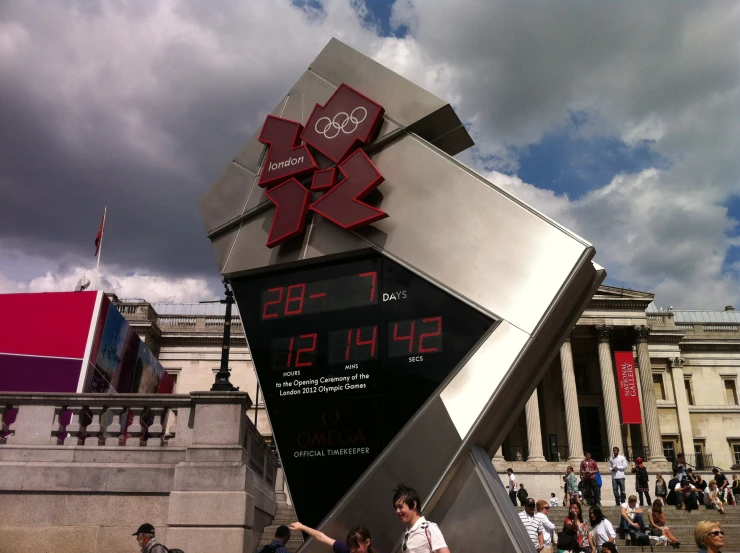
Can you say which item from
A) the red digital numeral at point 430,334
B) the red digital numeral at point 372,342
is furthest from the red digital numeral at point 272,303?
the red digital numeral at point 430,334

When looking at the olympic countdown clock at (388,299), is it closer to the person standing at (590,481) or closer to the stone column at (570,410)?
the person standing at (590,481)

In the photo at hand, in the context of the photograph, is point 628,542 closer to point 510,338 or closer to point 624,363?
point 510,338

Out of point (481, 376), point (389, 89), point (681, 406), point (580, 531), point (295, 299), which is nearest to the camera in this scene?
point (481, 376)

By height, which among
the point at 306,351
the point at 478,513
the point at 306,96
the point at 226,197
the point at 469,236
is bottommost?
the point at 478,513

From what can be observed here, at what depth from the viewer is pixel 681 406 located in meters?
54.8

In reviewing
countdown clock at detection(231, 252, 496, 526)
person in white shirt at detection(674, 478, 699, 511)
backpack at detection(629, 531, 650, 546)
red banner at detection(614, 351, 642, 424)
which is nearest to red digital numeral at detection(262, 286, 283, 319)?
countdown clock at detection(231, 252, 496, 526)

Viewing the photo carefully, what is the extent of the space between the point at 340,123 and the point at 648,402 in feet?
152

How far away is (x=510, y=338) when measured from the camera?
27.2ft

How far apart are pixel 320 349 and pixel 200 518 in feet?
11.9

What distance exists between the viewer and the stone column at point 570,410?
45906mm

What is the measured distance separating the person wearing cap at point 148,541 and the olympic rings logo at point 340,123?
248 inches

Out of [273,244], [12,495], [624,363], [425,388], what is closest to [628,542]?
[425,388]

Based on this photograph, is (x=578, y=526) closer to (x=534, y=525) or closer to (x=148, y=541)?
(x=534, y=525)

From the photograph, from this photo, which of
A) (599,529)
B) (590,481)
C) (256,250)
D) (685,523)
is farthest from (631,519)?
(256,250)
